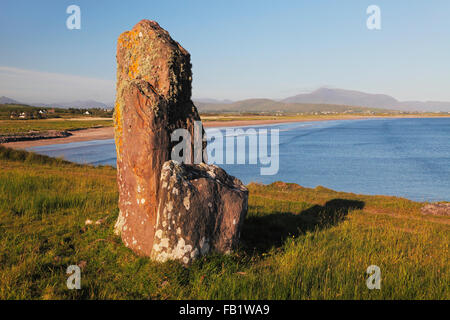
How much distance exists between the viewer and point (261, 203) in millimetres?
12898

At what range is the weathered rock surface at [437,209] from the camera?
14.3m

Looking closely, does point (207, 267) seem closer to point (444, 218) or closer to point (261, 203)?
point (261, 203)

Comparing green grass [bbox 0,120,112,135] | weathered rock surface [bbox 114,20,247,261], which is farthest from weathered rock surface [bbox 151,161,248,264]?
green grass [bbox 0,120,112,135]

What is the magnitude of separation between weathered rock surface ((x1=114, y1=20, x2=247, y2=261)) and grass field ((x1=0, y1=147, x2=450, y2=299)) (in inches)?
21.9

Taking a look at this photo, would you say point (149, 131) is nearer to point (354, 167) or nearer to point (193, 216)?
point (193, 216)

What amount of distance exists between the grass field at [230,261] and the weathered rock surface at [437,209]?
448 cm

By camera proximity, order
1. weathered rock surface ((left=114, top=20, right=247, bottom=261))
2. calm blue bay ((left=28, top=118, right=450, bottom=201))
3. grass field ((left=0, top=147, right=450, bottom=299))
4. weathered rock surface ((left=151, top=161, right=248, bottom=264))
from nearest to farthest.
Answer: grass field ((left=0, top=147, right=450, bottom=299))
weathered rock surface ((left=151, top=161, right=248, bottom=264))
weathered rock surface ((left=114, top=20, right=247, bottom=261))
calm blue bay ((left=28, top=118, right=450, bottom=201))

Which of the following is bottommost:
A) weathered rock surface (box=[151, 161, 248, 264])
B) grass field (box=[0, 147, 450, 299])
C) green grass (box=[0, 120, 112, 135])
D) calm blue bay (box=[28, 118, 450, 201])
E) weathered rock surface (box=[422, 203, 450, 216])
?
calm blue bay (box=[28, 118, 450, 201])

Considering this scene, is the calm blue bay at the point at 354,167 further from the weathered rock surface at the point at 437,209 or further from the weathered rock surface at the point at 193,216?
the weathered rock surface at the point at 193,216

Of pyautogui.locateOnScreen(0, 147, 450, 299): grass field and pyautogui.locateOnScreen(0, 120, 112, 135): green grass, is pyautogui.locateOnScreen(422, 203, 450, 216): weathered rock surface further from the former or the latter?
pyautogui.locateOnScreen(0, 120, 112, 135): green grass

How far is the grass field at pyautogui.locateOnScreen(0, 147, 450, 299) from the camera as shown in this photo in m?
5.01

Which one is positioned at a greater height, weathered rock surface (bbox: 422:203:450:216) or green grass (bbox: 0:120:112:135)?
green grass (bbox: 0:120:112:135)

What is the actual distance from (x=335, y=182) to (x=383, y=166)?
14605 mm
